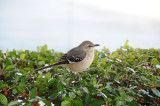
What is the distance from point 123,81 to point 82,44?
5.20 ft

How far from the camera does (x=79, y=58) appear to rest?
4.00 meters

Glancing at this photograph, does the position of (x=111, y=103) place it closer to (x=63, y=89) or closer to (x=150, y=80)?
(x=63, y=89)

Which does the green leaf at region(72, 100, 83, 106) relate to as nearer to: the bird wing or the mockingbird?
the mockingbird

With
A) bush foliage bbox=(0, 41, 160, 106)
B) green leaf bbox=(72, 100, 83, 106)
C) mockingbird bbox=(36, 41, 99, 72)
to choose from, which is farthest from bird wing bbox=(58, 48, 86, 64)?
green leaf bbox=(72, 100, 83, 106)

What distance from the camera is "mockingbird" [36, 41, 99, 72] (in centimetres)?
369

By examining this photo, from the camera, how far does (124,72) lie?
3.25 metres

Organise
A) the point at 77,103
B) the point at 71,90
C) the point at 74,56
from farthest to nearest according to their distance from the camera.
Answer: the point at 74,56
the point at 71,90
the point at 77,103

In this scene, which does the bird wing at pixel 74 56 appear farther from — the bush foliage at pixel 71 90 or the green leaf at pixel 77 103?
the green leaf at pixel 77 103

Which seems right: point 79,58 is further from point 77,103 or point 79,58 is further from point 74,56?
point 77,103

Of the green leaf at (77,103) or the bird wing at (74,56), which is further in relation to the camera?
the bird wing at (74,56)

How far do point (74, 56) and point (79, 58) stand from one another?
0.11 metres

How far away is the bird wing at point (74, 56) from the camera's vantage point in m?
3.77

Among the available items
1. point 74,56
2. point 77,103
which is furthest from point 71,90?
point 74,56

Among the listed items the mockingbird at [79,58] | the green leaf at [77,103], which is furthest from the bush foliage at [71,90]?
the mockingbird at [79,58]
